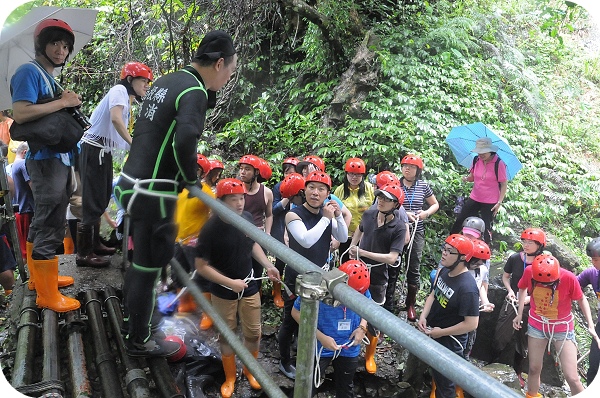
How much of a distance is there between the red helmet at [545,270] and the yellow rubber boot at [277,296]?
3.15 m

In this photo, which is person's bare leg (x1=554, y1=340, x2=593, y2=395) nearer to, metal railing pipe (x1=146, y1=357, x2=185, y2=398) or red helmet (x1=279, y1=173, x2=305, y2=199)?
red helmet (x1=279, y1=173, x2=305, y2=199)

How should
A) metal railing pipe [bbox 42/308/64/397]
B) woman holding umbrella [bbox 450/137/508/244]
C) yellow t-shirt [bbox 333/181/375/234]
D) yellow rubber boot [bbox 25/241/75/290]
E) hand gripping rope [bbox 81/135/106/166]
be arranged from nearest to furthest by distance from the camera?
metal railing pipe [bbox 42/308/64/397] → yellow rubber boot [bbox 25/241/75/290] → hand gripping rope [bbox 81/135/106/166] → yellow t-shirt [bbox 333/181/375/234] → woman holding umbrella [bbox 450/137/508/244]

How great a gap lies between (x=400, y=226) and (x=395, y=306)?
222 centimetres

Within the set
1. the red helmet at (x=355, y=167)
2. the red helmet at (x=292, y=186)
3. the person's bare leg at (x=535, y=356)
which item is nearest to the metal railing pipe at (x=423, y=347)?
the red helmet at (x=292, y=186)

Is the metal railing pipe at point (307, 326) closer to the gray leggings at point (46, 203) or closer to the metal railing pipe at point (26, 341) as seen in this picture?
the metal railing pipe at point (26, 341)

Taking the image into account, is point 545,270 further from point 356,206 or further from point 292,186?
point 292,186

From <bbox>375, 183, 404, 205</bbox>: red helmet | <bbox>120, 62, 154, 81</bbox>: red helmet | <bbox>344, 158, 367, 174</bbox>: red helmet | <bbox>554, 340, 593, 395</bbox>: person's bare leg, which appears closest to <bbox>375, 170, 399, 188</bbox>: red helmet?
<bbox>375, 183, 404, 205</bbox>: red helmet

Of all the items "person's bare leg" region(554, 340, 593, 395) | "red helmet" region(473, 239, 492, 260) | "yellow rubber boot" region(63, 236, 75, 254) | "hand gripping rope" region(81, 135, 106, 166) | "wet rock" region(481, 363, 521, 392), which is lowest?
"wet rock" region(481, 363, 521, 392)

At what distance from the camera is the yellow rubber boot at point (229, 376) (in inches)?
171

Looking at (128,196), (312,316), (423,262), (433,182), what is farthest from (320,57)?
(312,316)

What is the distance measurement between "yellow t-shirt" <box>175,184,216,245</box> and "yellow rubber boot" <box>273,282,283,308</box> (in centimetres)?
295

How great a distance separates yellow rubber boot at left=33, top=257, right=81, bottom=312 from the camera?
3744 millimetres

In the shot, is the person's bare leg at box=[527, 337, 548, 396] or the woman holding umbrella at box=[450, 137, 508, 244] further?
the woman holding umbrella at box=[450, 137, 508, 244]

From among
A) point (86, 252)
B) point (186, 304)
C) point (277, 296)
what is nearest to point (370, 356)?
point (277, 296)
